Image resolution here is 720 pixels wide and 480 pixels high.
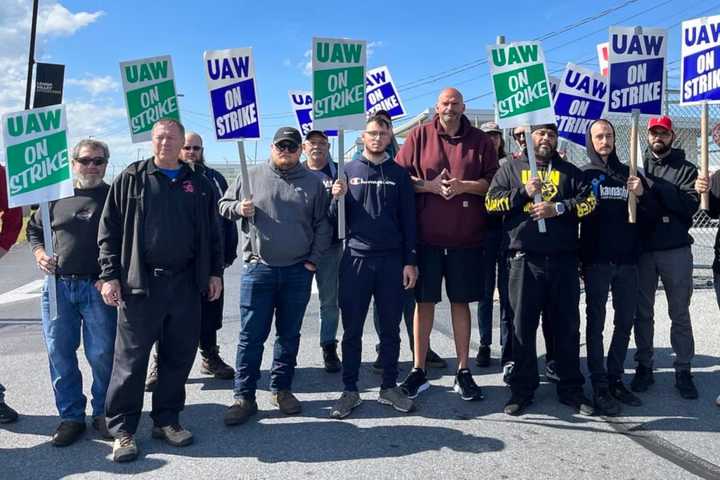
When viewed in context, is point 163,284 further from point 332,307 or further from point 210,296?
point 332,307

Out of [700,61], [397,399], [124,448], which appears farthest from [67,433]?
[700,61]

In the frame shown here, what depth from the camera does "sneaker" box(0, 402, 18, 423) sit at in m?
4.36

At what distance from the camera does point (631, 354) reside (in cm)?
611

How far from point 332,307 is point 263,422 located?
5.50ft

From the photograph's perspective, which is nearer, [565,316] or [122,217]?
[122,217]

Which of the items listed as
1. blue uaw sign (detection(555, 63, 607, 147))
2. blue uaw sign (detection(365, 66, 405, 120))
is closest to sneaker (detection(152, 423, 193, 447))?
blue uaw sign (detection(555, 63, 607, 147))

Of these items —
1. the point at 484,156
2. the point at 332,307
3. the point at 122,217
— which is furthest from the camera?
the point at 332,307

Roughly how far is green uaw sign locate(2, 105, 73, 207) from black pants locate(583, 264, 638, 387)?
3.95m

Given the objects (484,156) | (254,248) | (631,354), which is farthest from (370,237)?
(631,354)

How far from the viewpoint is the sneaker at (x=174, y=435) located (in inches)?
157

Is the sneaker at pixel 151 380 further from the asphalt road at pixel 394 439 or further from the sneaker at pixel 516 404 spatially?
the sneaker at pixel 516 404

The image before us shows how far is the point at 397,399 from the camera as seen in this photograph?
4633 mm

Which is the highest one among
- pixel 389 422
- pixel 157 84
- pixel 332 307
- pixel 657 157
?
pixel 157 84

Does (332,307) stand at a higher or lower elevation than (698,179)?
lower
